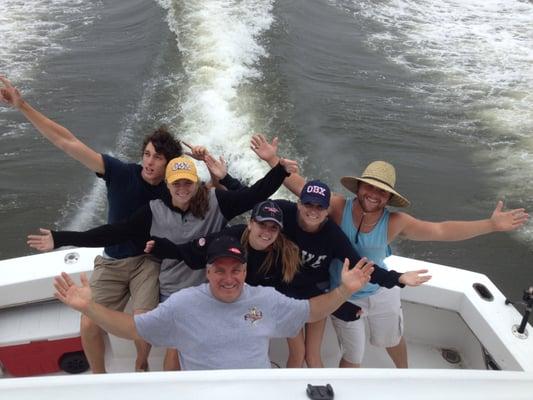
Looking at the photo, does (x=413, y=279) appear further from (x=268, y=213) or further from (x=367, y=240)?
(x=268, y=213)

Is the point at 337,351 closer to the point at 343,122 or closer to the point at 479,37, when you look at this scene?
the point at 343,122

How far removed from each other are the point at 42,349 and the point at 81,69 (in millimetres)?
7109

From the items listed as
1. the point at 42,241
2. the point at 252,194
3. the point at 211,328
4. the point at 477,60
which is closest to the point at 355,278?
the point at 211,328

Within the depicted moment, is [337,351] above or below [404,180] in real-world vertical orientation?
above

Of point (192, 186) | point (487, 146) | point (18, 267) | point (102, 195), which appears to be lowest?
point (102, 195)

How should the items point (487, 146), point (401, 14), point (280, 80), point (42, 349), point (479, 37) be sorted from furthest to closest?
point (401, 14) → point (479, 37) → point (280, 80) → point (487, 146) → point (42, 349)

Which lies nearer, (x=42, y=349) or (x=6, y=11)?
(x=42, y=349)

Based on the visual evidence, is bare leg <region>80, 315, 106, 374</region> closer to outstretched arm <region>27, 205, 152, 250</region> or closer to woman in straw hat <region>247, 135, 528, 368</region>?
outstretched arm <region>27, 205, 152, 250</region>

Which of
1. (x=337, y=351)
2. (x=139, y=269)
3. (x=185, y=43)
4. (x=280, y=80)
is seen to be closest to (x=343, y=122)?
(x=280, y=80)

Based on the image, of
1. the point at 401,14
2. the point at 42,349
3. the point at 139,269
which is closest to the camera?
the point at 139,269

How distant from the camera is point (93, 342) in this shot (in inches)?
107

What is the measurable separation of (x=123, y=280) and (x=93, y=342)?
35 centimetres

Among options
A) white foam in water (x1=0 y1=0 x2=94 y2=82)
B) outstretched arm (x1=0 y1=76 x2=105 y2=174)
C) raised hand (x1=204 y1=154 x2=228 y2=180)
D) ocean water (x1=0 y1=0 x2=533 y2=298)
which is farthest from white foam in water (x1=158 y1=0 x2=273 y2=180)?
outstretched arm (x1=0 y1=76 x2=105 y2=174)

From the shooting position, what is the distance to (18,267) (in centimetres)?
314
